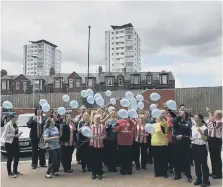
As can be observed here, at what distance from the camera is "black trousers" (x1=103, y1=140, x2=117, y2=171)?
8789mm

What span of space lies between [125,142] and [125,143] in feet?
0.09

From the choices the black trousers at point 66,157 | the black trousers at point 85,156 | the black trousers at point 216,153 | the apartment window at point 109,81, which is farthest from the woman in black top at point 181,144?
the apartment window at point 109,81

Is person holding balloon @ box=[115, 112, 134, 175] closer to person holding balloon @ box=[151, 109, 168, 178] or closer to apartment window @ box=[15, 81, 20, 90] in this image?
person holding balloon @ box=[151, 109, 168, 178]

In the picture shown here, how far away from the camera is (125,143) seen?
8.48 metres

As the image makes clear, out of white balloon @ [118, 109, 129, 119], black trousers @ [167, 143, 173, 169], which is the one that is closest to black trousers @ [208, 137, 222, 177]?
black trousers @ [167, 143, 173, 169]

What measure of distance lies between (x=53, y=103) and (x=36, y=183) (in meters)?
30.1

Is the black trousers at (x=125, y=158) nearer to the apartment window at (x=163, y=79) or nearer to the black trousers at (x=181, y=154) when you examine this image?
the black trousers at (x=181, y=154)

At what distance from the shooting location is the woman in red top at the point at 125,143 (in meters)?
8.41

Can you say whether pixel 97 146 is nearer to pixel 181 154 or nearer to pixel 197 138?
pixel 181 154

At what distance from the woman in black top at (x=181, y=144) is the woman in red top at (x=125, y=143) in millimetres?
1217

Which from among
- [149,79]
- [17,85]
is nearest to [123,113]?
[149,79]

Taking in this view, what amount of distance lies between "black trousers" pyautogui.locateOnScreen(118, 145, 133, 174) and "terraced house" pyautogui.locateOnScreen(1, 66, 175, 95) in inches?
1882

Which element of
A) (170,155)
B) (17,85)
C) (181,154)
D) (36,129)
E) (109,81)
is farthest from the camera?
(17,85)

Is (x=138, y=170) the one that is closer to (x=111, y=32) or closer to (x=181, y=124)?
(x=181, y=124)
